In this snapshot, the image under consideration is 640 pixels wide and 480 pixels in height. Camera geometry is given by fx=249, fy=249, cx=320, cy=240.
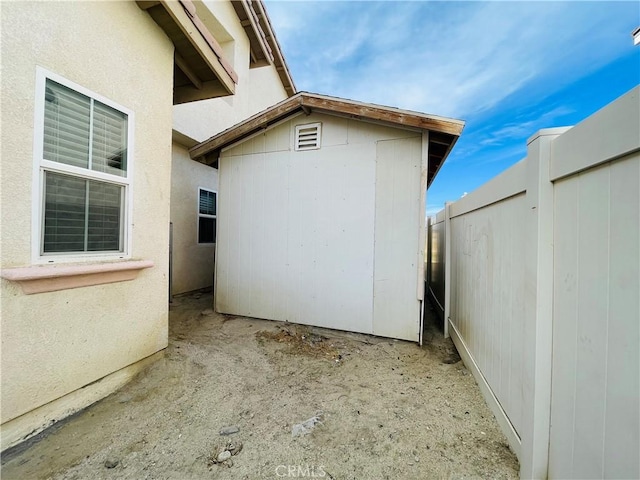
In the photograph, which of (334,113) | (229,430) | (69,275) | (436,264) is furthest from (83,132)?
(436,264)

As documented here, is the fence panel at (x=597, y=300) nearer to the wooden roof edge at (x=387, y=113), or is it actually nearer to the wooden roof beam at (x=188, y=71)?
the wooden roof edge at (x=387, y=113)

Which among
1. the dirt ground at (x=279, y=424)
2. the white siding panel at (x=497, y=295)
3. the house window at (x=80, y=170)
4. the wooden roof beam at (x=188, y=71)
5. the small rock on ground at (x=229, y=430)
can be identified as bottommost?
the small rock on ground at (x=229, y=430)

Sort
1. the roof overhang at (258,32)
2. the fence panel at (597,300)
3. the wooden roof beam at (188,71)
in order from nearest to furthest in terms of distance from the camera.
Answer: the fence panel at (597,300), the wooden roof beam at (188,71), the roof overhang at (258,32)

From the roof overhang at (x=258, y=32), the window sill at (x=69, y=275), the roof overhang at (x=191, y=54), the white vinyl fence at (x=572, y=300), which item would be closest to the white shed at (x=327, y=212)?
the roof overhang at (x=191, y=54)

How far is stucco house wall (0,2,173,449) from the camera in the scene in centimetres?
168

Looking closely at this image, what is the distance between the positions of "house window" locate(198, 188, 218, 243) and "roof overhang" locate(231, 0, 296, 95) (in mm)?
4643

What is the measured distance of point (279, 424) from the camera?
2033 mm

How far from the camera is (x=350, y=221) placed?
401cm

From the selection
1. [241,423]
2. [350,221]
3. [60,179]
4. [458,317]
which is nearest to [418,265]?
[458,317]

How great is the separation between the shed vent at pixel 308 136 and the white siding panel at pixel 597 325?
3.45 meters

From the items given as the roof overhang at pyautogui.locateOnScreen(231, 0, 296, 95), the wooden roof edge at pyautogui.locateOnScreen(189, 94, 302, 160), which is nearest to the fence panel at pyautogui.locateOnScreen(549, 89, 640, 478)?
the wooden roof edge at pyautogui.locateOnScreen(189, 94, 302, 160)

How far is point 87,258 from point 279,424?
2148 millimetres

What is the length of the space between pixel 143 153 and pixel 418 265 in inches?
144

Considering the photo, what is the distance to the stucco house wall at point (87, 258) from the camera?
168 cm
